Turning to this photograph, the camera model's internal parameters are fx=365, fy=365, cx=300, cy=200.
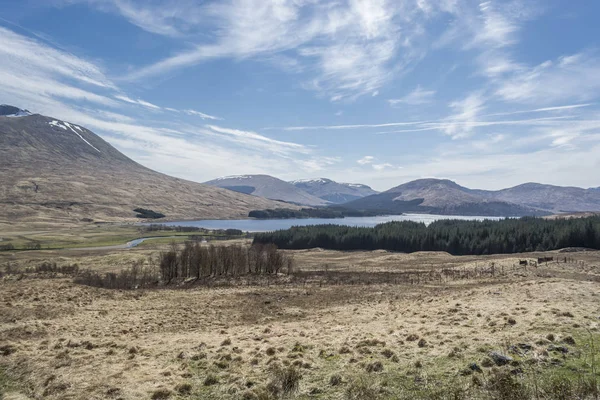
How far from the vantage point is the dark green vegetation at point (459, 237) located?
95.8m

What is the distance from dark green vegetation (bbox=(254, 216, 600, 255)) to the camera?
314 ft

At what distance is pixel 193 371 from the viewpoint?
14.0m

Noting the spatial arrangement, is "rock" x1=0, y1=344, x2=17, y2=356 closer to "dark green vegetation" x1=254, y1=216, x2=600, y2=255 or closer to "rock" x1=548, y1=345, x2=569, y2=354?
"rock" x1=548, y1=345, x2=569, y2=354

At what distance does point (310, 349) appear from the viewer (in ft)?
52.2

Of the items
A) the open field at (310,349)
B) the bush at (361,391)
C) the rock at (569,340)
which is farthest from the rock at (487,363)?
the bush at (361,391)

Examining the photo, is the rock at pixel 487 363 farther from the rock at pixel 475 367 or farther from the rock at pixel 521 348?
the rock at pixel 521 348

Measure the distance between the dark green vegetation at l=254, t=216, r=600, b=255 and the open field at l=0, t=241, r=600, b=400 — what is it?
84662mm

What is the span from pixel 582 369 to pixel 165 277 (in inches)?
2026

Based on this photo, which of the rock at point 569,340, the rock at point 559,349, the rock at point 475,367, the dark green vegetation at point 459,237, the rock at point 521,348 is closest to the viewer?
the rock at point 475,367

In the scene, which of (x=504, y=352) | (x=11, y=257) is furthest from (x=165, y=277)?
(x=11, y=257)

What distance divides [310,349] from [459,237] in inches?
4495

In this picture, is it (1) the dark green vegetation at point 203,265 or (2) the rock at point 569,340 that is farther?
(1) the dark green vegetation at point 203,265

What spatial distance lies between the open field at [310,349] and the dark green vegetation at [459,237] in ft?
278

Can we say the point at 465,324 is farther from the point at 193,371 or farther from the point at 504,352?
the point at 193,371
